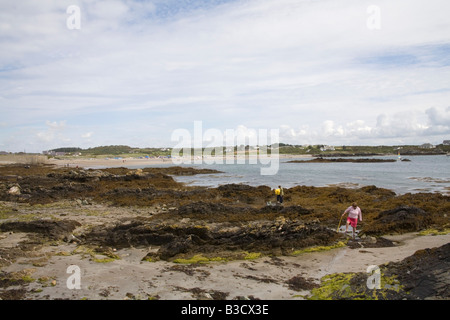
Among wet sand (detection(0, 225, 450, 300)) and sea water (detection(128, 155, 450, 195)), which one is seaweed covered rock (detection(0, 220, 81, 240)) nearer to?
wet sand (detection(0, 225, 450, 300))

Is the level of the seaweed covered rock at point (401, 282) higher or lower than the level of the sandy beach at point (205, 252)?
higher

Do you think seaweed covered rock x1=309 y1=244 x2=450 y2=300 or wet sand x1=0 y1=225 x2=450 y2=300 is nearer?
seaweed covered rock x1=309 y1=244 x2=450 y2=300

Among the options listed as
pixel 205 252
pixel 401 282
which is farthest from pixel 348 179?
pixel 401 282

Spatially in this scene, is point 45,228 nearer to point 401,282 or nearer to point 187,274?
point 187,274

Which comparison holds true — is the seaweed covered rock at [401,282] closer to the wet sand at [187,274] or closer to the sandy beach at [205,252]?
the sandy beach at [205,252]

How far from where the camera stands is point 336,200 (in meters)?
20.8

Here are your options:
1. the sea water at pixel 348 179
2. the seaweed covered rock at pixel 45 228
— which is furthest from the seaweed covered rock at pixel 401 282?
the sea water at pixel 348 179

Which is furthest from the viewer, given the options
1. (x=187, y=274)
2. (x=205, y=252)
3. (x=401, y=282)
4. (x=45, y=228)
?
(x=45, y=228)

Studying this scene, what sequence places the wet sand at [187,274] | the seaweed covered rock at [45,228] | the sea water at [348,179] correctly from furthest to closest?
the sea water at [348,179] → the seaweed covered rock at [45,228] → the wet sand at [187,274]

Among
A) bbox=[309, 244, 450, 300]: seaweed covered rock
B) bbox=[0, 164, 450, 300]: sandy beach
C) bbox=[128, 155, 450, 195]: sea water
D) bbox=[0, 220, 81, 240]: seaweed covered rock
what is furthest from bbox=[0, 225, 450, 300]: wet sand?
bbox=[128, 155, 450, 195]: sea water

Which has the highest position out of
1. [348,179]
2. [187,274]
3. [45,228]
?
[45,228]

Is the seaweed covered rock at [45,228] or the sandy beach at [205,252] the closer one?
the sandy beach at [205,252]

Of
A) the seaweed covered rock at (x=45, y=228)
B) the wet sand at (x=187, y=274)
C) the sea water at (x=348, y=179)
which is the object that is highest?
the seaweed covered rock at (x=45, y=228)
